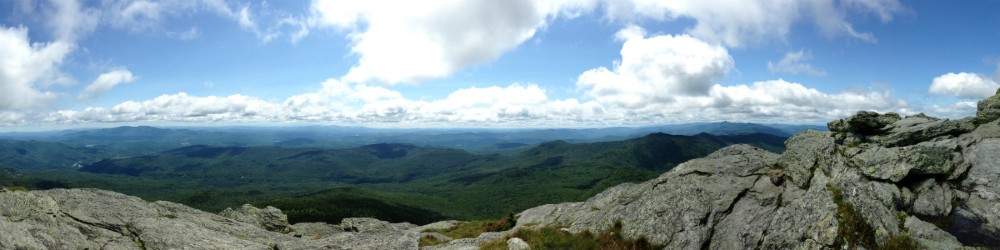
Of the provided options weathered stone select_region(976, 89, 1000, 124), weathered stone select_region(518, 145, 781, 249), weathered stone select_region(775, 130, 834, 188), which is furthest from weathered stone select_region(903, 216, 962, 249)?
weathered stone select_region(976, 89, 1000, 124)

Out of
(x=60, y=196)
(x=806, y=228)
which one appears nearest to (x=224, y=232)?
(x=60, y=196)

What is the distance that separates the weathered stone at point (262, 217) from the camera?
64.9m

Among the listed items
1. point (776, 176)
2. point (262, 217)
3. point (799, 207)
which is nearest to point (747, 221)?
point (799, 207)

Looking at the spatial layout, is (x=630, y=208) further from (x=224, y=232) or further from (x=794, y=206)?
(x=224, y=232)

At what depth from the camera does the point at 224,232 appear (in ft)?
136

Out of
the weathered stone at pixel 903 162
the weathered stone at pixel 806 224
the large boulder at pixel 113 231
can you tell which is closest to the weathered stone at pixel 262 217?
the large boulder at pixel 113 231

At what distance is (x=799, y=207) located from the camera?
24.0 meters

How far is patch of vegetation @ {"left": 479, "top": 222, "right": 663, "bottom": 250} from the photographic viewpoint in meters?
27.5

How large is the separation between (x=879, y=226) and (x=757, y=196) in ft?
27.0

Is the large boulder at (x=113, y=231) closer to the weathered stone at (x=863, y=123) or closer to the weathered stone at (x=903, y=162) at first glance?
the weathered stone at (x=903, y=162)

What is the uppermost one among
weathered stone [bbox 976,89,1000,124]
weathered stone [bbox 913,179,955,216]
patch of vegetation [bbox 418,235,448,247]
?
weathered stone [bbox 976,89,1000,124]

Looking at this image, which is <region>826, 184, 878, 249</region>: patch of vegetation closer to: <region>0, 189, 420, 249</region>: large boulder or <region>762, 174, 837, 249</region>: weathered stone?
<region>762, 174, 837, 249</region>: weathered stone

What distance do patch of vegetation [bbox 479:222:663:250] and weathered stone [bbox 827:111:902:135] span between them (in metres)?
19.0

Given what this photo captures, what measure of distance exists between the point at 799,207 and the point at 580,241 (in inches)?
516
